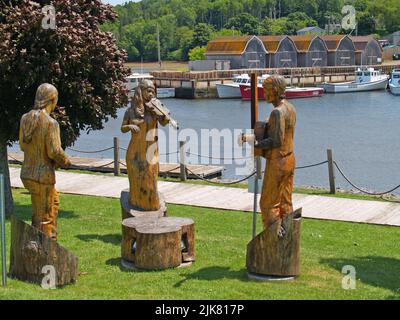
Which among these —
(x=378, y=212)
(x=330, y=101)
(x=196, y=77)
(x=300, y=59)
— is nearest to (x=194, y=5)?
(x=300, y=59)

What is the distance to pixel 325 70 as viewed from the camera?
314 ft

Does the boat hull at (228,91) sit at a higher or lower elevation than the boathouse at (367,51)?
lower

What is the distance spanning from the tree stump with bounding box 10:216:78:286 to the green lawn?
21 centimetres

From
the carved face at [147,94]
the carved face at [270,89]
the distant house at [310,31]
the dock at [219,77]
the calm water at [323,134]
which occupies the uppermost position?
the distant house at [310,31]

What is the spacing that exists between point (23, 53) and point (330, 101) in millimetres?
60088

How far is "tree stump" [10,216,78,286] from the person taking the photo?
10.4 m

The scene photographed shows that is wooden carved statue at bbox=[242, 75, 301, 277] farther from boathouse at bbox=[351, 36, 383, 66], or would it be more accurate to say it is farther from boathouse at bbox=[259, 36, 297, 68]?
boathouse at bbox=[351, 36, 383, 66]

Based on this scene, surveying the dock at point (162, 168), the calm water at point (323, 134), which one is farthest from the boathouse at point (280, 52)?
the dock at point (162, 168)

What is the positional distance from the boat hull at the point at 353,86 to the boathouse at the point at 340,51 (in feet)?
67.7

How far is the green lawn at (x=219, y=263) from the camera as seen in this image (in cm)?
1019

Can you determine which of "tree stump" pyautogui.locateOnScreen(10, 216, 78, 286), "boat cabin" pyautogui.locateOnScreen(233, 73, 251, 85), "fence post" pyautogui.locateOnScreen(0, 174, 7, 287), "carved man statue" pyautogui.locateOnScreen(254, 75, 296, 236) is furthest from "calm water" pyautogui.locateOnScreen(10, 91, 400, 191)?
"fence post" pyautogui.locateOnScreen(0, 174, 7, 287)

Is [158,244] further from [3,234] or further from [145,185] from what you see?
[3,234]

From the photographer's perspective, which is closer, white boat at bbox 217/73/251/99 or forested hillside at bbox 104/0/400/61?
white boat at bbox 217/73/251/99

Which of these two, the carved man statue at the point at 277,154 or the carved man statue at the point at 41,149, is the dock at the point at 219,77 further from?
the carved man statue at the point at 41,149
